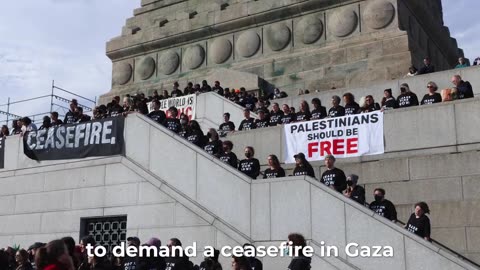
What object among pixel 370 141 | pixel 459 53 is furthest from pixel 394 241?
pixel 459 53

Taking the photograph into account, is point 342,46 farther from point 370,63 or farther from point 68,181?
point 68,181

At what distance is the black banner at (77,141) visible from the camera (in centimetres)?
1475

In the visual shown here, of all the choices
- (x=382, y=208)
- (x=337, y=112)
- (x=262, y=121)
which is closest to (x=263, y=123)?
(x=262, y=121)

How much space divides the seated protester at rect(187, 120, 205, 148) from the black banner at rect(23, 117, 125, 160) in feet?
5.62

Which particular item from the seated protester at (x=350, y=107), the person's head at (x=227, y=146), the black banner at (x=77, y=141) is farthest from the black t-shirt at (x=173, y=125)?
the seated protester at (x=350, y=107)

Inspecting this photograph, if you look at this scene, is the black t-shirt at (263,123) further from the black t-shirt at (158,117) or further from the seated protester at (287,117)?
the black t-shirt at (158,117)

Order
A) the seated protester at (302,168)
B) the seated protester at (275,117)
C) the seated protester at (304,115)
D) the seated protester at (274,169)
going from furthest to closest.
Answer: the seated protester at (275,117) → the seated protester at (304,115) → the seated protester at (274,169) → the seated protester at (302,168)

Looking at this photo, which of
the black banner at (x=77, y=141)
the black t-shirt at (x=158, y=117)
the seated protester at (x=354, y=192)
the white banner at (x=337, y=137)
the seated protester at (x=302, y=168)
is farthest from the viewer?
the black t-shirt at (x=158, y=117)

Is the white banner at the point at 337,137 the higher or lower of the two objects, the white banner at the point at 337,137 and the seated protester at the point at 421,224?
the higher

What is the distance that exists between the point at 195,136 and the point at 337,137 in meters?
3.38

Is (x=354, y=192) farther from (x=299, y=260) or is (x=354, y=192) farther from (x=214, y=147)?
(x=214, y=147)

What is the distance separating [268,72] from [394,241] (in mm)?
15394

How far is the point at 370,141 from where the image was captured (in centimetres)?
1300

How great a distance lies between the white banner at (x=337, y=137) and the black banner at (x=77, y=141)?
426 cm
